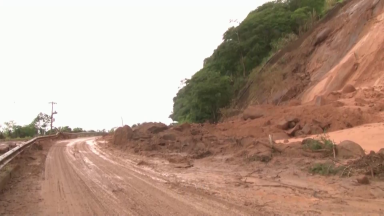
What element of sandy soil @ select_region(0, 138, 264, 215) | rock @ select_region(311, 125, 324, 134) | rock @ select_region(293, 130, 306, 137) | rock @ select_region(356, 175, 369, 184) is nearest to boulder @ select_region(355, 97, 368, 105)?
rock @ select_region(311, 125, 324, 134)

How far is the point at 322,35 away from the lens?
26.4m

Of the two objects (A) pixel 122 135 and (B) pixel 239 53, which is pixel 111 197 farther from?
(B) pixel 239 53

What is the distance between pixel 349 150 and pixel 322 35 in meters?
18.4

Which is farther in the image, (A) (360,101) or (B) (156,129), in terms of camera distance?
(B) (156,129)

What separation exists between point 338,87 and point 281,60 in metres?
10.1

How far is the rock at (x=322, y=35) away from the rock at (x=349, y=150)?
17.9m

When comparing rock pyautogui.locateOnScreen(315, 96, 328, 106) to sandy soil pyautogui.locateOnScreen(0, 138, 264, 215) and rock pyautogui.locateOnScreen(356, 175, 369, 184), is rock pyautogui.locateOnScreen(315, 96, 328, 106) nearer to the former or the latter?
rock pyautogui.locateOnScreen(356, 175, 369, 184)

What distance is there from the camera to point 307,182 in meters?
8.55

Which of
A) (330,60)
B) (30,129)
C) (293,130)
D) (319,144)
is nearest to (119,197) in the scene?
(319,144)

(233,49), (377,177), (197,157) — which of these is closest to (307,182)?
(377,177)

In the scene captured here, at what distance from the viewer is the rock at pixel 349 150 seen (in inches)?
396

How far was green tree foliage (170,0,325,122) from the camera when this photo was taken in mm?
34188

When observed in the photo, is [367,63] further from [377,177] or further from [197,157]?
[377,177]

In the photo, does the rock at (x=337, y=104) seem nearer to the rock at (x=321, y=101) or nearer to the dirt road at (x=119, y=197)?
the rock at (x=321, y=101)
